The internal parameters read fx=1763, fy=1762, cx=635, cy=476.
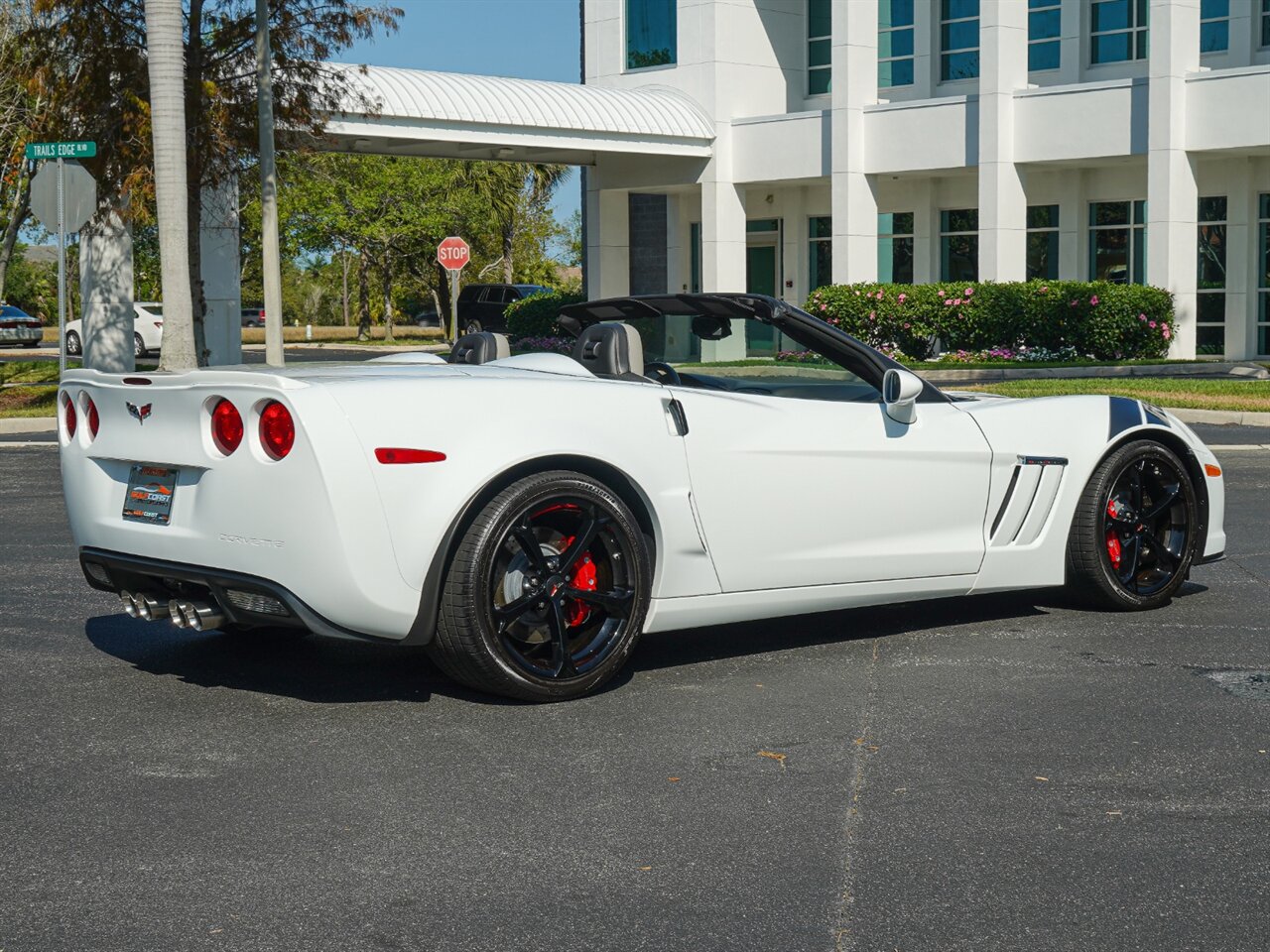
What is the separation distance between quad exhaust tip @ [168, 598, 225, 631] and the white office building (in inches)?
1000

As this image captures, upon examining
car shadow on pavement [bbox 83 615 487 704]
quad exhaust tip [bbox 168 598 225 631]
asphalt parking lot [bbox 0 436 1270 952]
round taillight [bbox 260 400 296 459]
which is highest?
round taillight [bbox 260 400 296 459]

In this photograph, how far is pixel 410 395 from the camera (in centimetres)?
549

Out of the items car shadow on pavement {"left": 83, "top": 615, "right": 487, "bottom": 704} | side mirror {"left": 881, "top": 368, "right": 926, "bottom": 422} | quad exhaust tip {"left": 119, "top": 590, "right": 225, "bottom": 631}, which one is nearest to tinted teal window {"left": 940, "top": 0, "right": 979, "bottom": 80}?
side mirror {"left": 881, "top": 368, "right": 926, "bottom": 422}

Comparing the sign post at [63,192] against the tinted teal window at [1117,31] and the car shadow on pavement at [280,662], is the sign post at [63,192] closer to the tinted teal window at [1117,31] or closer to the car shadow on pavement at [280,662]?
the car shadow on pavement at [280,662]

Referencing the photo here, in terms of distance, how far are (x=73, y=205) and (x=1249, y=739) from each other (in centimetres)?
1674

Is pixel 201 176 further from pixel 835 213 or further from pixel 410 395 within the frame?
pixel 410 395

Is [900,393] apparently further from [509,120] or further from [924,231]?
[924,231]

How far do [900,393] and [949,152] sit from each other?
26202 mm

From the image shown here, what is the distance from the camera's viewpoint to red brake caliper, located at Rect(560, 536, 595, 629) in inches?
229

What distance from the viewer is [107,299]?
88.9ft

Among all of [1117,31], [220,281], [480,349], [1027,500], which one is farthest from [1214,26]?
[480,349]

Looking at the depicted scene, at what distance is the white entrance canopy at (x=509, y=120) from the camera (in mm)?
30361

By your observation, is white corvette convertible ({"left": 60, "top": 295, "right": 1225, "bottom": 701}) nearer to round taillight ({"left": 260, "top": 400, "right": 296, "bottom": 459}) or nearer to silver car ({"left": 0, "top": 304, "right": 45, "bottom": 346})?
round taillight ({"left": 260, "top": 400, "right": 296, "bottom": 459})

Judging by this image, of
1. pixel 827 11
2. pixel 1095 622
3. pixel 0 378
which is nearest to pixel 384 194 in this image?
pixel 827 11
